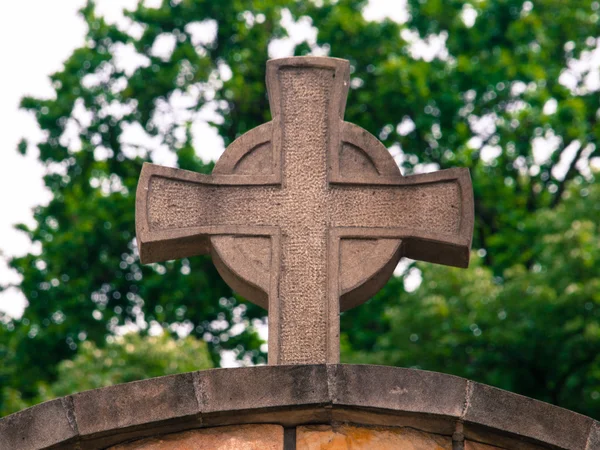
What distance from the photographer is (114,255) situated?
18422mm

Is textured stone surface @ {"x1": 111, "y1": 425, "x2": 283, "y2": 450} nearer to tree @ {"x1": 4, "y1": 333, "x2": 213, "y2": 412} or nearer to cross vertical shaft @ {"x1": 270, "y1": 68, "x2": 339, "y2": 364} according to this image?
cross vertical shaft @ {"x1": 270, "y1": 68, "x2": 339, "y2": 364}

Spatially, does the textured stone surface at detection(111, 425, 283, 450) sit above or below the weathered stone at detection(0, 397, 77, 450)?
below

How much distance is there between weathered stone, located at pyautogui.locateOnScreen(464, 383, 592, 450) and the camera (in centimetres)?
493

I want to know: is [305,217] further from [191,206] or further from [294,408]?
[294,408]

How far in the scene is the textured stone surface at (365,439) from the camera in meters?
4.99

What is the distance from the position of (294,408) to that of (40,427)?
0.94 metres

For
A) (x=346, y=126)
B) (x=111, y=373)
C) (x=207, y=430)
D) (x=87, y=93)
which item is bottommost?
(x=111, y=373)

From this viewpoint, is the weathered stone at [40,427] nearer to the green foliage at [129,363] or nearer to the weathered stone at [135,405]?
the weathered stone at [135,405]

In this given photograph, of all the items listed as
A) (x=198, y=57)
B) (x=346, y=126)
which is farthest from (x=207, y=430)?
(x=198, y=57)

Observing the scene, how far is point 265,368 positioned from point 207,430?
329 millimetres

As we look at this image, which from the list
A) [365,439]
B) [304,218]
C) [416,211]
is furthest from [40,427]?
[416,211]

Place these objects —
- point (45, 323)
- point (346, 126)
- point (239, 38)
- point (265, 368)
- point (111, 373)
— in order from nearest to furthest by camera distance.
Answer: point (265, 368) < point (346, 126) < point (111, 373) < point (45, 323) < point (239, 38)

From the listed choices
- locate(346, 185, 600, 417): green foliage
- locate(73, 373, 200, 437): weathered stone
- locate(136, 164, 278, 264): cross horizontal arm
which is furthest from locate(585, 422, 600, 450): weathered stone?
locate(346, 185, 600, 417): green foliage

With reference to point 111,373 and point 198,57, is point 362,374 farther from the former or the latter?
point 198,57
